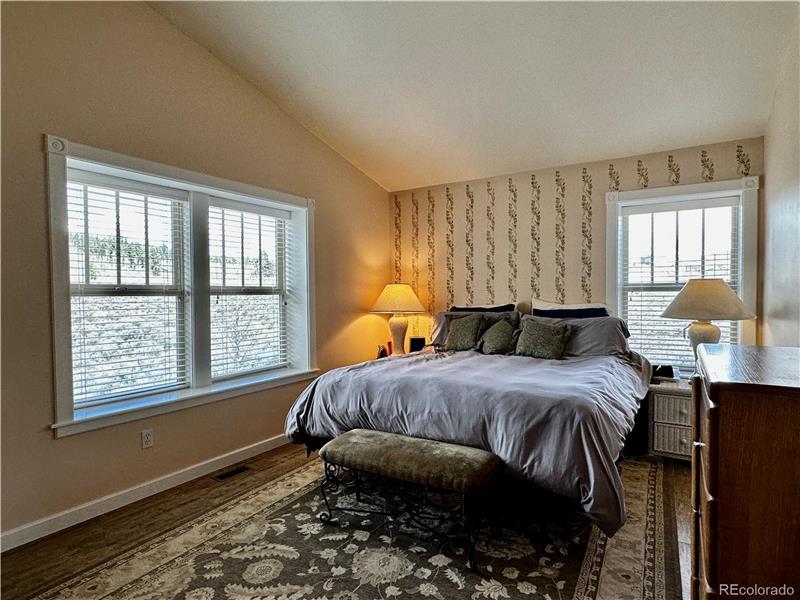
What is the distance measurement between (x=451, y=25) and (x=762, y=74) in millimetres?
1908

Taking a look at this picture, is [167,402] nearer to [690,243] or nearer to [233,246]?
[233,246]

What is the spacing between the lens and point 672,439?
10.2 ft

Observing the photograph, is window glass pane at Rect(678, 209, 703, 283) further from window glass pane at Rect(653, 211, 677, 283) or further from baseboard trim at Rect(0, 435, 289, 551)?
baseboard trim at Rect(0, 435, 289, 551)

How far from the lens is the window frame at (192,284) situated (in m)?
2.33

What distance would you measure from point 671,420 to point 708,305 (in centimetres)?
84

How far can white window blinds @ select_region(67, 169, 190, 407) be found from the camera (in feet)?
8.36

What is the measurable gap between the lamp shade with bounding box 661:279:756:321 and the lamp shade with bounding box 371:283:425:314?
7.44 ft

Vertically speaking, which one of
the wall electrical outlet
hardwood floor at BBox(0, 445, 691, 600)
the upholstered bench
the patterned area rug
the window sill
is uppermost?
the window sill

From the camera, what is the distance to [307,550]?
6.85 ft

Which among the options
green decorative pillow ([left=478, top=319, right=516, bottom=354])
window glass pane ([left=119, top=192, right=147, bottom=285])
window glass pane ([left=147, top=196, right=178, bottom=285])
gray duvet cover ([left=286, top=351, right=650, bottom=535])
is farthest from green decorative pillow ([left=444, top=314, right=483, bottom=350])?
window glass pane ([left=119, top=192, right=147, bottom=285])

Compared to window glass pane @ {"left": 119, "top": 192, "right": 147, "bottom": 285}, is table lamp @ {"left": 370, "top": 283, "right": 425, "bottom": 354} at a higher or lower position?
lower

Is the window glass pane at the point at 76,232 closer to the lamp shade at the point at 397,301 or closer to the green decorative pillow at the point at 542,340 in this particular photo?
the lamp shade at the point at 397,301

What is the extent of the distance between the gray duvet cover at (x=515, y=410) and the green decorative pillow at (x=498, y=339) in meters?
0.32

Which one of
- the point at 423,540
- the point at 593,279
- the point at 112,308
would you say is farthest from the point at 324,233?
the point at 423,540
